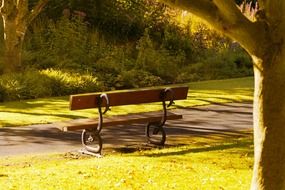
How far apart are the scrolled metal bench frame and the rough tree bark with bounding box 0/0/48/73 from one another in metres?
6.78

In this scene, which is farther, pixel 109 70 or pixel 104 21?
pixel 104 21

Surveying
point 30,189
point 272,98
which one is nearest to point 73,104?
point 30,189

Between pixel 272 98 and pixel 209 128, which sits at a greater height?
pixel 272 98

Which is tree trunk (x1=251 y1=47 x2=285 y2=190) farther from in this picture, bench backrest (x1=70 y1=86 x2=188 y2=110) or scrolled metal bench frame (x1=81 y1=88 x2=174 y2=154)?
bench backrest (x1=70 y1=86 x2=188 y2=110)

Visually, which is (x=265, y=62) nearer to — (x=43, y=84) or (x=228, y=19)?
(x=228, y=19)

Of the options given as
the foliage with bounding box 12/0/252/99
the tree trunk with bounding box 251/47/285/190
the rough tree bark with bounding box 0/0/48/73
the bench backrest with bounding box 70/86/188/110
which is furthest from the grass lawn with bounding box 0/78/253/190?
the foliage with bounding box 12/0/252/99

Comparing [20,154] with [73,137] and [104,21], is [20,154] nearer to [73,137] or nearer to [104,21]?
[73,137]

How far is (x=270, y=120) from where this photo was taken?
16.9 feet

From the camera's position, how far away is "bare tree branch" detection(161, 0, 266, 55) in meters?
4.84

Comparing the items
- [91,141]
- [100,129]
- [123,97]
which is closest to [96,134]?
[100,129]

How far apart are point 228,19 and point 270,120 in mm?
922

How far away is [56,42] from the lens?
19.5 m

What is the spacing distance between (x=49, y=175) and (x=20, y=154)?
6.43 feet

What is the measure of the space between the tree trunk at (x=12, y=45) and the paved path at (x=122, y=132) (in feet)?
18.1
